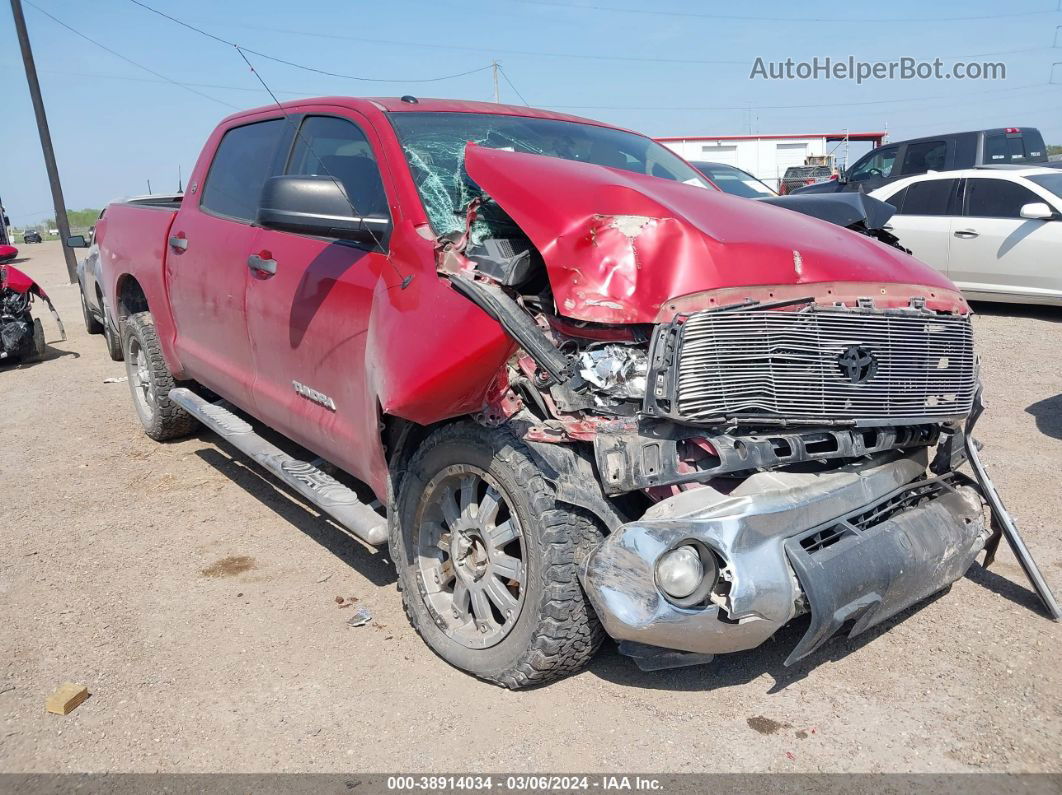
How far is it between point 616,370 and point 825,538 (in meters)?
0.82

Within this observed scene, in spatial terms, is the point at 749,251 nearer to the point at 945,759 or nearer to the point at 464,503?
the point at 464,503

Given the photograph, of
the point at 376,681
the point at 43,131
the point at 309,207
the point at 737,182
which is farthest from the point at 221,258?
the point at 43,131

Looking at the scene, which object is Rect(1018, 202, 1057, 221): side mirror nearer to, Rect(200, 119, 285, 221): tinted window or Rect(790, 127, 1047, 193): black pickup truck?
Rect(790, 127, 1047, 193): black pickup truck

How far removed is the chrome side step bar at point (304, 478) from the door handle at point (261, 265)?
88 centimetres

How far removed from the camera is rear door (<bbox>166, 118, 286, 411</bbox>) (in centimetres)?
428

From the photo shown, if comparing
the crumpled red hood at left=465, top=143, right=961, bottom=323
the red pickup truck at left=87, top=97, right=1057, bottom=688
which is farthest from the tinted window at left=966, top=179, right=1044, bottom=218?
the crumpled red hood at left=465, top=143, right=961, bottom=323

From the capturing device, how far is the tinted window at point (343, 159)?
344cm

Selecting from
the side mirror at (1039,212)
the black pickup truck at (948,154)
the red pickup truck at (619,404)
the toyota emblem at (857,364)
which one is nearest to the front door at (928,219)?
the side mirror at (1039,212)

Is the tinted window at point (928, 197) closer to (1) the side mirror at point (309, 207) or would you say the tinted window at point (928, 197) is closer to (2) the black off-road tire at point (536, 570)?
(1) the side mirror at point (309, 207)

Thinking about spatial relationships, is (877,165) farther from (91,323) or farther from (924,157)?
(91,323)

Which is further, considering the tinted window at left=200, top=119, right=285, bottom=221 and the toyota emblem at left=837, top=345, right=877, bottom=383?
the tinted window at left=200, top=119, right=285, bottom=221

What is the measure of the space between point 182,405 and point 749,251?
372 centimetres

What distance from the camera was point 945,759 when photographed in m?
2.52

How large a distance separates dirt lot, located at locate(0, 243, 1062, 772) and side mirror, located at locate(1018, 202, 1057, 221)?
4.99 m
